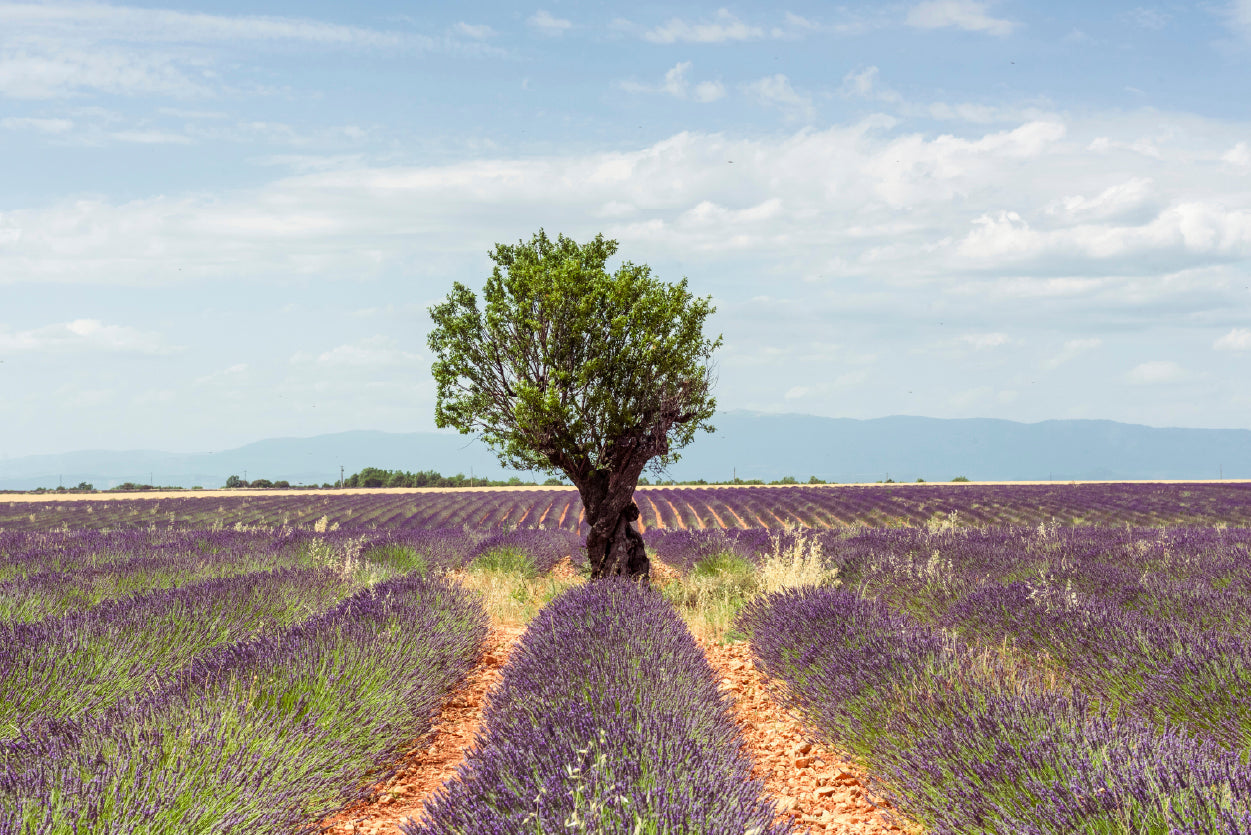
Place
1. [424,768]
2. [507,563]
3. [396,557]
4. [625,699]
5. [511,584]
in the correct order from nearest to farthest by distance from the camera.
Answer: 1. [625,699]
2. [424,768]
3. [511,584]
4. [396,557]
5. [507,563]

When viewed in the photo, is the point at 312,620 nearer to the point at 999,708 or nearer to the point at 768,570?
the point at 999,708

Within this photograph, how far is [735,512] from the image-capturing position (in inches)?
1071

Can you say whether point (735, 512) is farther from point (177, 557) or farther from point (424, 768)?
point (424, 768)

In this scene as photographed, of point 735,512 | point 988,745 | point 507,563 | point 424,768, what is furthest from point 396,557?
point 735,512

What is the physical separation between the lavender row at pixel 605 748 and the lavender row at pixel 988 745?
75cm

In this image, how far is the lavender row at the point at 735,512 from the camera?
72.2 feet

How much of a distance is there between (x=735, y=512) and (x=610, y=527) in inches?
703

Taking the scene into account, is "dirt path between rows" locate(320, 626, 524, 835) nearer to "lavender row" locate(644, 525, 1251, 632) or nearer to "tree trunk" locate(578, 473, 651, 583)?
"tree trunk" locate(578, 473, 651, 583)

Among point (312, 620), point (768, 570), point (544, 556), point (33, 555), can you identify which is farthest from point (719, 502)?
point (312, 620)

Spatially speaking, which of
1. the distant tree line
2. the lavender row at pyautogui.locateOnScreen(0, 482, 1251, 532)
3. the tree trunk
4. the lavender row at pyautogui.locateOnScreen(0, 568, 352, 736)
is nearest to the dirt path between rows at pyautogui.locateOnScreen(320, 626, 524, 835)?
the lavender row at pyautogui.locateOnScreen(0, 568, 352, 736)

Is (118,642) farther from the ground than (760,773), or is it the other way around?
(118,642)

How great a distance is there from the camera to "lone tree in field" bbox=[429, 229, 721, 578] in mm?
9109

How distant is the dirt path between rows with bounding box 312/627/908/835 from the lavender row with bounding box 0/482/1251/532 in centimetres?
1457

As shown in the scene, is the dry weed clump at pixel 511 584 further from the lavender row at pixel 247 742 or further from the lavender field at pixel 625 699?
the lavender row at pixel 247 742
